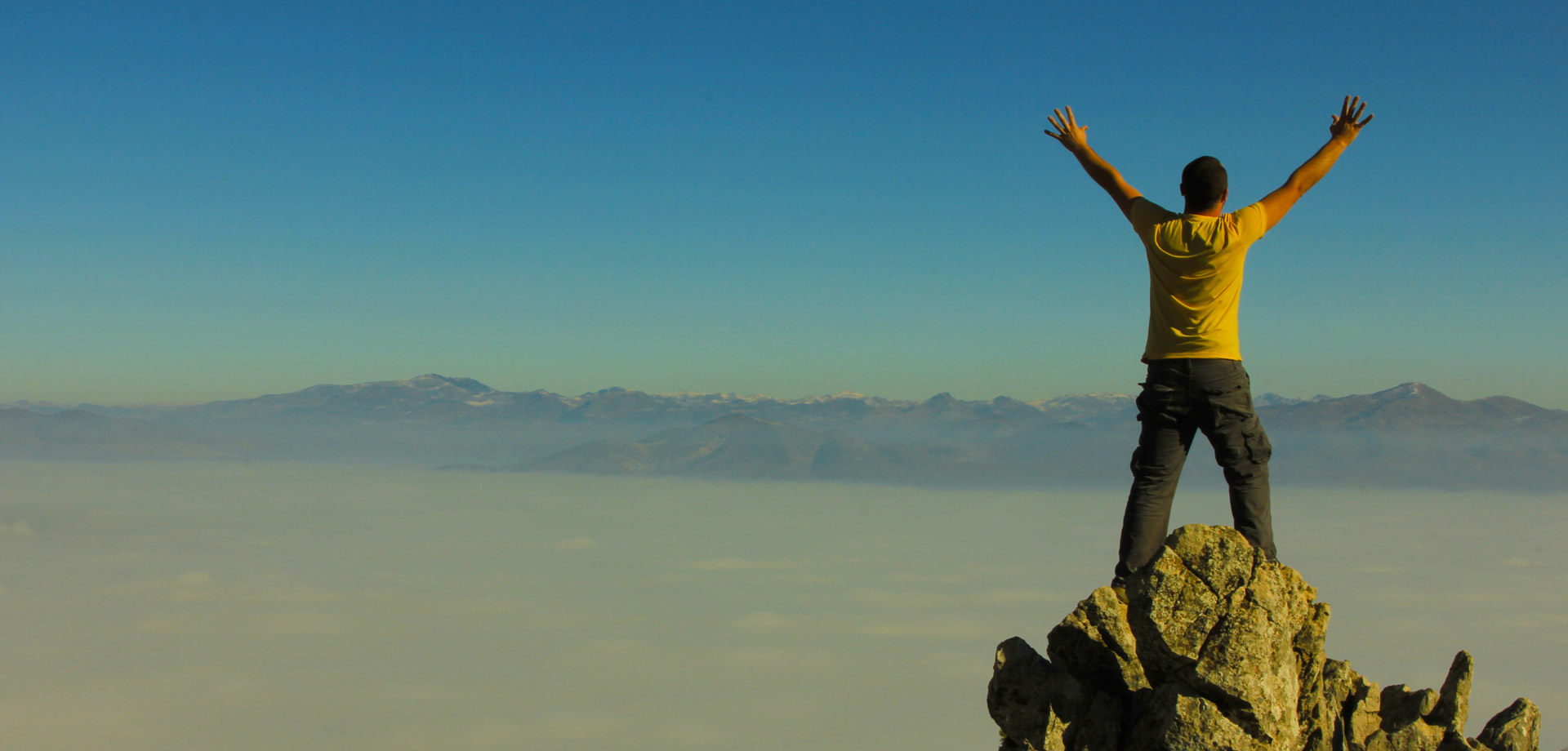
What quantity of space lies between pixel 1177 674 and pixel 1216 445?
1590 mm

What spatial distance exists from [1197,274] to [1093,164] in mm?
1211

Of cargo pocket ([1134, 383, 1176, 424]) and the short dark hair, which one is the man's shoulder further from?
cargo pocket ([1134, 383, 1176, 424])

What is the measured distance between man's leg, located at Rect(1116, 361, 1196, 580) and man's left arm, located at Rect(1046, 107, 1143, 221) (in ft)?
4.01

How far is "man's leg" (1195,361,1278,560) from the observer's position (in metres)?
5.86

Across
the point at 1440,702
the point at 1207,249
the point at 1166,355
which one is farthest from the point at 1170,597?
the point at 1440,702

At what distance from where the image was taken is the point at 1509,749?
20.1 feet

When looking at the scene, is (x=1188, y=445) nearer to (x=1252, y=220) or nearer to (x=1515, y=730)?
→ (x=1252, y=220)

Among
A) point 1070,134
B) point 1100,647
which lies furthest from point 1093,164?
point 1100,647

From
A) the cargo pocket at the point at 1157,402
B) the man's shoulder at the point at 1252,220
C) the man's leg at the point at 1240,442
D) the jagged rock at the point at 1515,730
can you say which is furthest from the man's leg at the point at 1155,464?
the jagged rock at the point at 1515,730

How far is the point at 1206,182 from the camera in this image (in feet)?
19.6

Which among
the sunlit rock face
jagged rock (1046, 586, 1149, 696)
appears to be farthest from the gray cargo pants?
jagged rock (1046, 586, 1149, 696)

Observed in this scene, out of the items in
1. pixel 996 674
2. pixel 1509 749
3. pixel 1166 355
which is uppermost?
pixel 1166 355

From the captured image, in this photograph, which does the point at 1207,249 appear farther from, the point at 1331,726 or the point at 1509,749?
the point at 1509,749

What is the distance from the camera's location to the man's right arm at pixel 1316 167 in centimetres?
586
